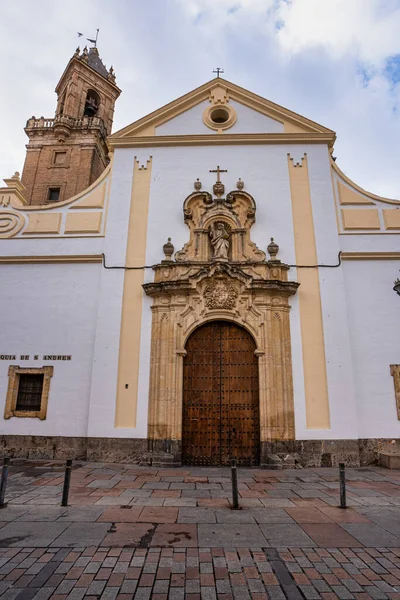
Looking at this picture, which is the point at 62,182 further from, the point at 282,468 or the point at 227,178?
the point at 282,468

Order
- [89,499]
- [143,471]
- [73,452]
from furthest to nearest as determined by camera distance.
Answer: [73,452]
[143,471]
[89,499]

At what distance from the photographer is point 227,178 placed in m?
12.1

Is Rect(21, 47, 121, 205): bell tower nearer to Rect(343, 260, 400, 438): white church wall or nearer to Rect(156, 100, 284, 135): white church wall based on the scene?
Rect(156, 100, 284, 135): white church wall

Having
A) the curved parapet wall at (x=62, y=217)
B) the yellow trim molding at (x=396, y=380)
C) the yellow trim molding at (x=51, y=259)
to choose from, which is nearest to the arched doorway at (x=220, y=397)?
the yellow trim molding at (x=396, y=380)

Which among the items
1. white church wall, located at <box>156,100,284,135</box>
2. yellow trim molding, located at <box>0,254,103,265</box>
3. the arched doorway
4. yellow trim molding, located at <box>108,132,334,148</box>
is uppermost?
white church wall, located at <box>156,100,284,135</box>

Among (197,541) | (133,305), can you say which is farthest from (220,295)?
(197,541)

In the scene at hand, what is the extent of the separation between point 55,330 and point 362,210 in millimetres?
A: 10133

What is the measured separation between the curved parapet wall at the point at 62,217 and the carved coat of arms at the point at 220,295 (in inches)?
157

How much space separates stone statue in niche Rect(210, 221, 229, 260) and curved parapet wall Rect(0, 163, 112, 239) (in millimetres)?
3531

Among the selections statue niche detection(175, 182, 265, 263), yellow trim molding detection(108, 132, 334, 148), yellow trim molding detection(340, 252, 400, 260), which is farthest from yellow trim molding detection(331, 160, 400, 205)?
statue niche detection(175, 182, 265, 263)

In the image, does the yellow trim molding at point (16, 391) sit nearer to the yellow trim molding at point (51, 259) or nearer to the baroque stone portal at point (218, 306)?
the baroque stone portal at point (218, 306)

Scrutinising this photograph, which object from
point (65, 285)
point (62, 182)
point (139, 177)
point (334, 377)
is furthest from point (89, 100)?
point (334, 377)

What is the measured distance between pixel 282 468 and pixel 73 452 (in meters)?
5.49

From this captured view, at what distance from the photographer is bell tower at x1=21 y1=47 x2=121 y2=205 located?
24969 mm
